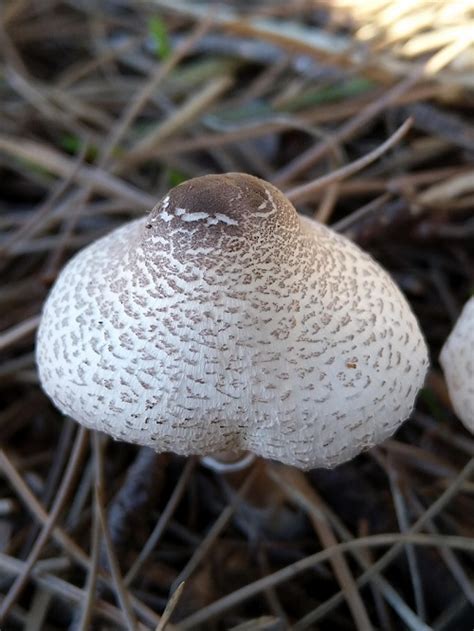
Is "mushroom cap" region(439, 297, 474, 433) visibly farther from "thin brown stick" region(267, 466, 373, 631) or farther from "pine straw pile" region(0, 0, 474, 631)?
"thin brown stick" region(267, 466, 373, 631)

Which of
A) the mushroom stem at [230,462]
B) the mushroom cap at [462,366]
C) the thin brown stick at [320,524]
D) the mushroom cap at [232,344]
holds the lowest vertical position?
the thin brown stick at [320,524]

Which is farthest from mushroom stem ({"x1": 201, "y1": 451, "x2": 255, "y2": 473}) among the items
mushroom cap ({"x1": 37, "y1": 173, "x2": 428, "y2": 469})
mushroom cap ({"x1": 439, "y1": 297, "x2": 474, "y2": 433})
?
mushroom cap ({"x1": 439, "y1": 297, "x2": 474, "y2": 433})

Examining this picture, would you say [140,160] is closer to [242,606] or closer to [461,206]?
[461,206]

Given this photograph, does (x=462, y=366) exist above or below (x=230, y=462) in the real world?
above

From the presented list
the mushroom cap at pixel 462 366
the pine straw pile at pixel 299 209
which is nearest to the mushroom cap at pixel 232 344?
the mushroom cap at pixel 462 366

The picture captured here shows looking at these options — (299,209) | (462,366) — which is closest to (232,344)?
(462,366)

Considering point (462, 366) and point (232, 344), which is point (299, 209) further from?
point (232, 344)

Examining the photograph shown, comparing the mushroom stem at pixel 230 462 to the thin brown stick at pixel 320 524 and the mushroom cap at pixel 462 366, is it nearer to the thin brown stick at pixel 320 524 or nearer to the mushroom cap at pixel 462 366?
the thin brown stick at pixel 320 524
